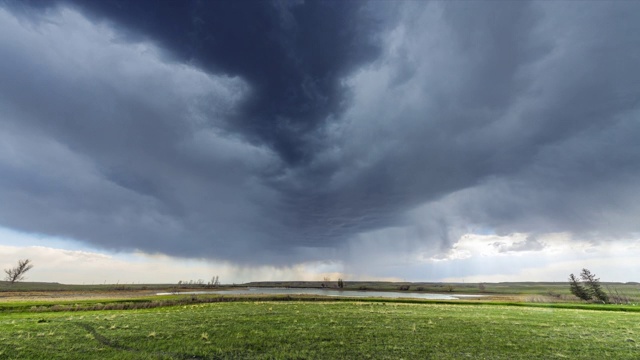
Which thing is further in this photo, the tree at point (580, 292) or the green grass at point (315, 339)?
the tree at point (580, 292)

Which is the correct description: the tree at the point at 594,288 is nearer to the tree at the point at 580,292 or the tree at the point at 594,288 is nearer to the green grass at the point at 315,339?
the tree at the point at 580,292

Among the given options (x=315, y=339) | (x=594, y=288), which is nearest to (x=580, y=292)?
(x=594, y=288)

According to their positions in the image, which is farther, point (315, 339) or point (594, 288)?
point (594, 288)

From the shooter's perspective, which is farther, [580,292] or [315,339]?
[580,292]

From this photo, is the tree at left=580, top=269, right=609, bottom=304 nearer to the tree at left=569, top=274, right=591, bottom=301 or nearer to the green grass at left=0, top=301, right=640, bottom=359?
the tree at left=569, top=274, right=591, bottom=301

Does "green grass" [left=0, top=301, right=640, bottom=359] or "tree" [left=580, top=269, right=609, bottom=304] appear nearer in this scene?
"green grass" [left=0, top=301, right=640, bottom=359]

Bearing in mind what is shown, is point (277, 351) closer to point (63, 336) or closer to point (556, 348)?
point (63, 336)

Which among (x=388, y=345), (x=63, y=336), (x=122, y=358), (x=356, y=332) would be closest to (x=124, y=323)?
(x=63, y=336)

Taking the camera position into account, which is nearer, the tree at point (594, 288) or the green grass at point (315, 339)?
the green grass at point (315, 339)

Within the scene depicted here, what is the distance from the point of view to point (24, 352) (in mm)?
17031

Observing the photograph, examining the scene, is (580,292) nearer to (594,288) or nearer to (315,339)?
(594,288)

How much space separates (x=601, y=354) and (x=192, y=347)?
26109mm

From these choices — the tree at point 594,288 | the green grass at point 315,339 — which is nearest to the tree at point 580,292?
the tree at point 594,288

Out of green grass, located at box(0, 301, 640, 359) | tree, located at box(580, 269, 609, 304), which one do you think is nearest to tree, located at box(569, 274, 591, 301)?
tree, located at box(580, 269, 609, 304)
